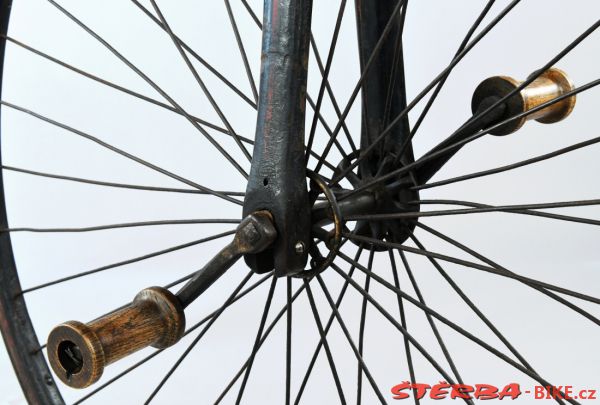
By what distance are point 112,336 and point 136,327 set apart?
3 centimetres

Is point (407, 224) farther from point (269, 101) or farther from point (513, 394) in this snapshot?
point (269, 101)

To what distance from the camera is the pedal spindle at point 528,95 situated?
1364 mm

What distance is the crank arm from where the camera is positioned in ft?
3.13

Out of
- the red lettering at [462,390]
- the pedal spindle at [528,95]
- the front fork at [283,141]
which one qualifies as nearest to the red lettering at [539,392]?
the red lettering at [462,390]

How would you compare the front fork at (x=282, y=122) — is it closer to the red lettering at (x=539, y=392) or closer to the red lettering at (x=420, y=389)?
the red lettering at (x=420, y=389)

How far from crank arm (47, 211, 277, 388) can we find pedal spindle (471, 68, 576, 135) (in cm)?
51

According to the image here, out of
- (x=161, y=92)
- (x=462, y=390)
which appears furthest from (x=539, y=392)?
(x=161, y=92)

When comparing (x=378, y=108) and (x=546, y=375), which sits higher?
(x=378, y=108)

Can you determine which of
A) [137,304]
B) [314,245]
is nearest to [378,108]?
[314,245]

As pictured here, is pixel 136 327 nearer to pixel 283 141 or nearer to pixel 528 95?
pixel 283 141

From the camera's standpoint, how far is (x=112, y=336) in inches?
37.9


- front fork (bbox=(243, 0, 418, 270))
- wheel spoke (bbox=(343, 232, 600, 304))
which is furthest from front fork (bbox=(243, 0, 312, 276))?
wheel spoke (bbox=(343, 232, 600, 304))

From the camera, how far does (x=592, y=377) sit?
1905mm

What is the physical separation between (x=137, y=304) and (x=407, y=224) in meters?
0.49
